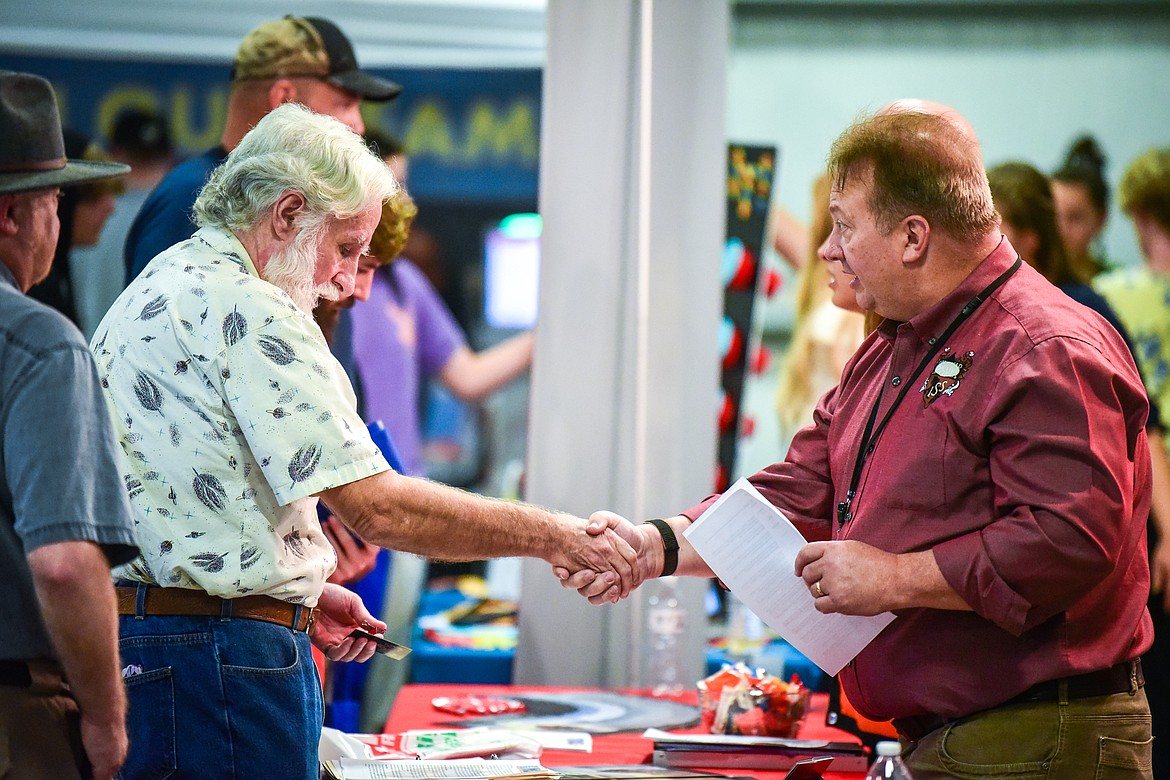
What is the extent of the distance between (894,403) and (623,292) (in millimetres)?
1774

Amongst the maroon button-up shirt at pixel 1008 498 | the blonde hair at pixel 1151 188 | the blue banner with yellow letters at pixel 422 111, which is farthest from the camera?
the blue banner with yellow letters at pixel 422 111

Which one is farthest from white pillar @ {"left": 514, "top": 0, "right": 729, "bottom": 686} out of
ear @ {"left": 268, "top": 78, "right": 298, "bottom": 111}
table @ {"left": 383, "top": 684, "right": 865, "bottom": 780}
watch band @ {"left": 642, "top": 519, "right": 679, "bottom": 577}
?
watch band @ {"left": 642, "top": 519, "right": 679, "bottom": 577}

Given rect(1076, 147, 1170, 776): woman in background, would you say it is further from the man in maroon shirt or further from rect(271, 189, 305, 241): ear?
rect(271, 189, 305, 241): ear

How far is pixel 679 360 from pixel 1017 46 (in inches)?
151

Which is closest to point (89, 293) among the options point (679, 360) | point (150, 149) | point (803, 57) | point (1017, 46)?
point (150, 149)

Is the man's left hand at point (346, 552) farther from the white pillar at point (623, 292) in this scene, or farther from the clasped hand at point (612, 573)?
the white pillar at point (623, 292)

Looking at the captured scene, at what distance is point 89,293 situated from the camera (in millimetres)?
5680

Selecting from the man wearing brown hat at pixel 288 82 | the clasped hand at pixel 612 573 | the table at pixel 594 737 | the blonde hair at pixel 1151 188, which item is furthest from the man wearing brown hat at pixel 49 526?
the blonde hair at pixel 1151 188

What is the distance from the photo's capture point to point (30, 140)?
5.65ft

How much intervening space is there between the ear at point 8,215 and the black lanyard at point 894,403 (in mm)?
1395

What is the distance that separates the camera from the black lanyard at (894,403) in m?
2.09

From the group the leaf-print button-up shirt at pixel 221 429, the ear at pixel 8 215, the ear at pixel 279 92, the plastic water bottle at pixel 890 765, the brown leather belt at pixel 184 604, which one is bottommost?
the plastic water bottle at pixel 890 765

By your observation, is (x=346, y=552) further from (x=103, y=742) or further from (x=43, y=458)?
(x=43, y=458)

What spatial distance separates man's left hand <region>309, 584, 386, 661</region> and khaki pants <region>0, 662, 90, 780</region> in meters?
0.82
